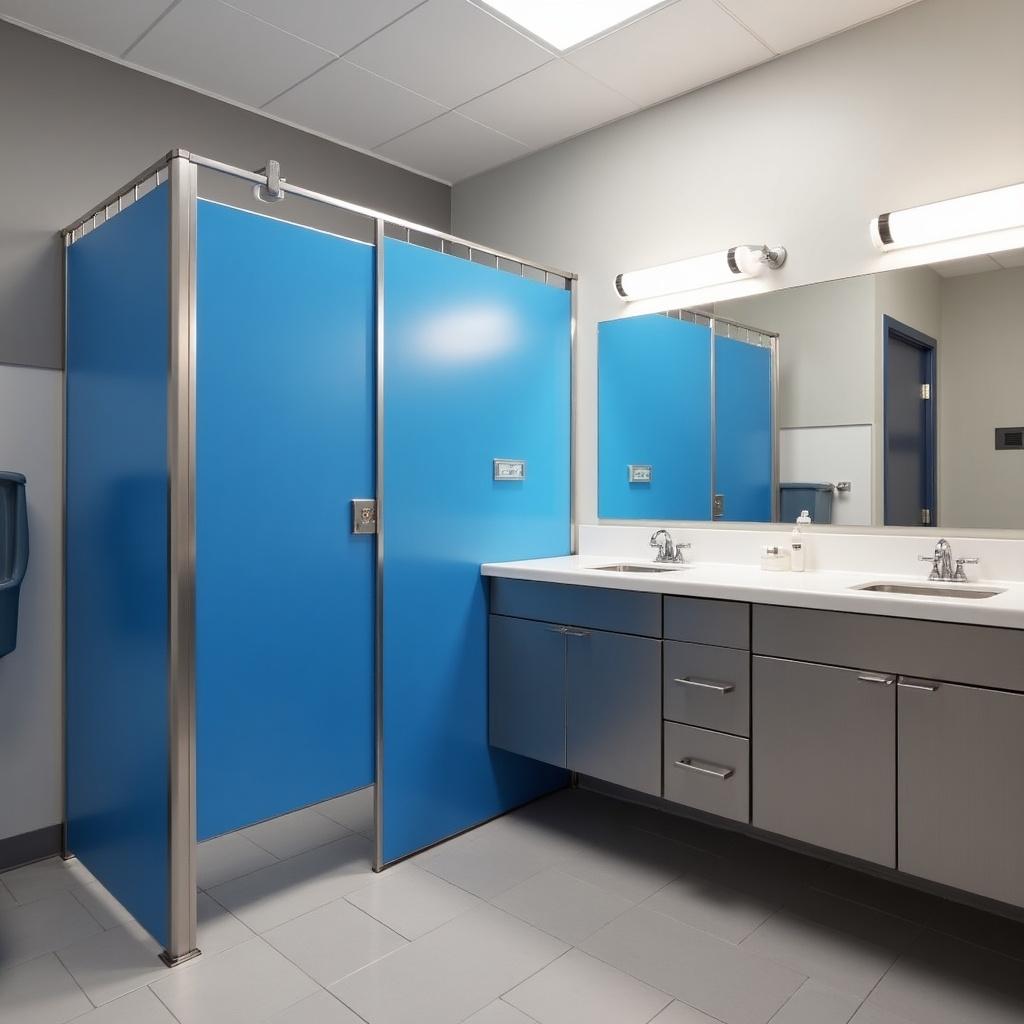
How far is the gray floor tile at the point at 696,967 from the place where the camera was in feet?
5.65

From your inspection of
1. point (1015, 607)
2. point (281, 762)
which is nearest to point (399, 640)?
point (281, 762)

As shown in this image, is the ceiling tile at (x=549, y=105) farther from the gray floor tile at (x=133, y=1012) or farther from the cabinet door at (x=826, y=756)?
the gray floor tile at (x=133, y=1012)

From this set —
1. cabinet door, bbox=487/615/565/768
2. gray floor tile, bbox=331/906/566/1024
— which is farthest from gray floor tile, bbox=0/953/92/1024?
cabinet door, bbox=487/615/565/768

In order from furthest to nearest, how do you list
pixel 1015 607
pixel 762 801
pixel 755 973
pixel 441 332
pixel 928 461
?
pixel 441 332
pixel 928 461
pixel 762 801
pixel 755 973
pixel 1015 607

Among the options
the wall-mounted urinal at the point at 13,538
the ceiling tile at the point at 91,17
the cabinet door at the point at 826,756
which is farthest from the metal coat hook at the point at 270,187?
the cabinet door at the point at 826,756

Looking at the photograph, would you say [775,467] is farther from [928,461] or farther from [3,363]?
[3,363]

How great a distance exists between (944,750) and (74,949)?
2096mm

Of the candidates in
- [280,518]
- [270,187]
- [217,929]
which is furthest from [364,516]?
[217,929]

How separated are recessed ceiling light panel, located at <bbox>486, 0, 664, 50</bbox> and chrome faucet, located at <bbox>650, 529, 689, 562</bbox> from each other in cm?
162

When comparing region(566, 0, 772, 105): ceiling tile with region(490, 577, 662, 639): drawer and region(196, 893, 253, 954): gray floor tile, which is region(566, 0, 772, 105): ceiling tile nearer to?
A: region(490, 577, 662, 639): drawer

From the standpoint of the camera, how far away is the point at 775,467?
257cm

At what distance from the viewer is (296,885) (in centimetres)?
226

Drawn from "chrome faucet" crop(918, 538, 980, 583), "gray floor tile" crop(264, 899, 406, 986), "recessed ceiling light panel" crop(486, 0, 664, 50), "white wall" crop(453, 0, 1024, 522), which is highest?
"recessed ceiling light panel" crop(486, 0, 664, 50)

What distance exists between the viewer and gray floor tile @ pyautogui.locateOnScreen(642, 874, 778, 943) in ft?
6.67
